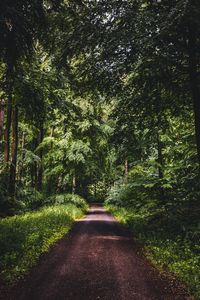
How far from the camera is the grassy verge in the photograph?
7.68 metres

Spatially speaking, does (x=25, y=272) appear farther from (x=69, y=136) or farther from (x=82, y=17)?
(x=69, y=136)

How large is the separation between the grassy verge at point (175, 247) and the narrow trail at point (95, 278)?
0.38m

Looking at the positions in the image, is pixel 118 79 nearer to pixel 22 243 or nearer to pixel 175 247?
pixel 175 247

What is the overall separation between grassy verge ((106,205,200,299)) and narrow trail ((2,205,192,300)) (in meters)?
0.38

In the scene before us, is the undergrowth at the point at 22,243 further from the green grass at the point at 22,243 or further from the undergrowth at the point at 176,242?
the undergrowth at the point at 176,242

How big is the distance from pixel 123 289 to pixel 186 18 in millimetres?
7517

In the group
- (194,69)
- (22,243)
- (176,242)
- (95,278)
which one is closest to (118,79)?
(194,69)

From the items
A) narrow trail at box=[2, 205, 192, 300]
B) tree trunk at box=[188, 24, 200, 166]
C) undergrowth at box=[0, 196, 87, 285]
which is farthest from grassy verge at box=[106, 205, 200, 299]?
undergrowth at box=[0, 196, 87, 285]

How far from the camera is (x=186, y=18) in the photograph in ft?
27.7

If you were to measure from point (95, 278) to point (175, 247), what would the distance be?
362cm

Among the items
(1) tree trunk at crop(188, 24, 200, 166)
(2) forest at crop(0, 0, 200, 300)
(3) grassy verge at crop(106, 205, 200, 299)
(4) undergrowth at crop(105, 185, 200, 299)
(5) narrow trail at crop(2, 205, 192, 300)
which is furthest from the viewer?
(1) tree trunk at crop(188, 24, 200, 166)

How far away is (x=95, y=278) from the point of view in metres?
7.62

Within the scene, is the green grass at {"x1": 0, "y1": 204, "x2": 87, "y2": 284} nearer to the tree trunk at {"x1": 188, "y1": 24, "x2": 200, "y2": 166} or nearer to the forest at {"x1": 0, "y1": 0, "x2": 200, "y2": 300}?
the forest at {"x1": 0, "y1": 0, "x2": 200, "y2": 300}

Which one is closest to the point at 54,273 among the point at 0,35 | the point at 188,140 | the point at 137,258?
the point at 137,258
